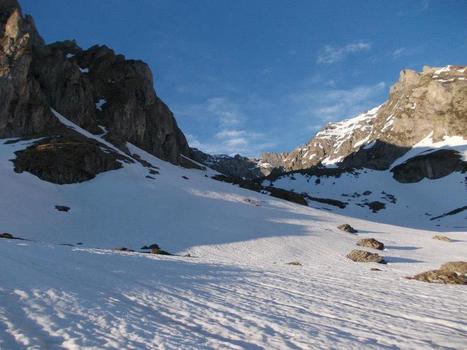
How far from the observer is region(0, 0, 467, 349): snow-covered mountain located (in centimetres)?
848

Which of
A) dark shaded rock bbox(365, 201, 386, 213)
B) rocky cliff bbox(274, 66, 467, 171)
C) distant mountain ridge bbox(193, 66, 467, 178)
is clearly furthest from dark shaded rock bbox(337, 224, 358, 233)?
rocky cliff bbox(274, 66, 467, 171)

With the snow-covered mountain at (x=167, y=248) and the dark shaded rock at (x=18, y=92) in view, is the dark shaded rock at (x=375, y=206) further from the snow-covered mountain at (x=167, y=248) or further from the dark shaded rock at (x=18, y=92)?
the dark shaded rock at (x=18, y=92)

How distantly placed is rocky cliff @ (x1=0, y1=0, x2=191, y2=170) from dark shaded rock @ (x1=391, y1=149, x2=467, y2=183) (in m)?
70.0

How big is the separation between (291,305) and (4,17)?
360ft

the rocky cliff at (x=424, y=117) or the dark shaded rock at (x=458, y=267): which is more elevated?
the rocky cliff at (x=424, y=117)

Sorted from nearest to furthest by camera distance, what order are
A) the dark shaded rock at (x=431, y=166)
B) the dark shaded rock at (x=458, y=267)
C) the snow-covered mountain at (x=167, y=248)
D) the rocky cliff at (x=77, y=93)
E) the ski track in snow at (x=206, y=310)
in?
the ski track in snow at (x=206, y=310)
the snow-covered mountain at (x=167, y=248)
the dark shaded rock at (x=458, y=267)
the rocky cliff at (x=77, y=93)
the dark shaded rock at (x=431, y=166)

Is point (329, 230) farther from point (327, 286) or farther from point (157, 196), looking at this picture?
point (327, 286)

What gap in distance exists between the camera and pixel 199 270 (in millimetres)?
17703

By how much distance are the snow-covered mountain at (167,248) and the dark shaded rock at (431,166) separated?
1825mm

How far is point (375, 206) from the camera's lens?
9994cm

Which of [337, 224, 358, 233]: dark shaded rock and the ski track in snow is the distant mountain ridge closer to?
[337, 224, 358, 233]: dark shaded rock

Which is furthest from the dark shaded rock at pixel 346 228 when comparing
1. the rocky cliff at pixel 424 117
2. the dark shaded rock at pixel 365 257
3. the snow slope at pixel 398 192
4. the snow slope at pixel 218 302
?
the rocky cliff at pixel 424 117

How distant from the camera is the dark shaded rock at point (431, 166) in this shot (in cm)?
11738

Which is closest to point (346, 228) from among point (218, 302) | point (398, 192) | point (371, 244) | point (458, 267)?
point (371, 244)
